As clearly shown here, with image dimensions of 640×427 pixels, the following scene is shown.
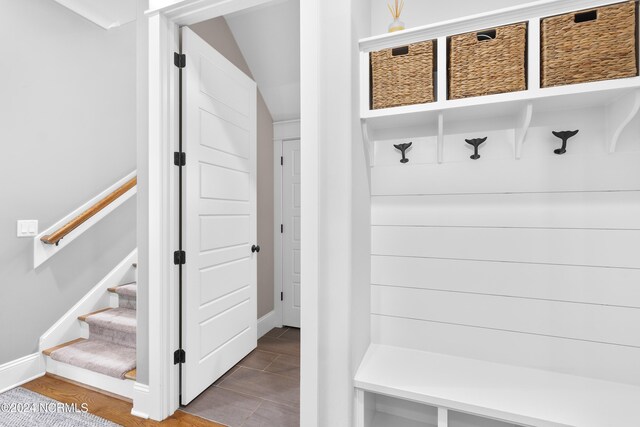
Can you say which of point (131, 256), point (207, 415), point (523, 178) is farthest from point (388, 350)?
point (131, 256)

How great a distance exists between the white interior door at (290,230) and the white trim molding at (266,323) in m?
0.11

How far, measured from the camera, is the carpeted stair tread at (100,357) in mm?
2012

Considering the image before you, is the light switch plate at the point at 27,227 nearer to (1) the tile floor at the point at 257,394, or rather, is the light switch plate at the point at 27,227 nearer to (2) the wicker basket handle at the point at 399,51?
(1) the tile floor at the point at 257,394

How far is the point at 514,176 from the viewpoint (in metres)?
1.35

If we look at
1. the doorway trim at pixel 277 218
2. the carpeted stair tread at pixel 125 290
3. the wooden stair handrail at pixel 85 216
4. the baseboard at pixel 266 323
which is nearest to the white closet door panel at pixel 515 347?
the baseboard at pixel 266 323

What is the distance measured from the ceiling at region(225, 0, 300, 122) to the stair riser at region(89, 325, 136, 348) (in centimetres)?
242

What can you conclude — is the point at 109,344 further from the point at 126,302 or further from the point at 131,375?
the point at 131,375

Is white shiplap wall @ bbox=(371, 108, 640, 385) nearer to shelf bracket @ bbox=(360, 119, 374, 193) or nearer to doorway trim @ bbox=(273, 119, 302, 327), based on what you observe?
shelf bracket @ bbox=(360, 119, 374, 193)

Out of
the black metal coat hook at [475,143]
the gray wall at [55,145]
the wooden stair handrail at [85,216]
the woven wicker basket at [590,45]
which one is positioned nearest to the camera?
the woven wicker basket at [590,45]

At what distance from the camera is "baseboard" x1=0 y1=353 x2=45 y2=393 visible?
2.02 metres

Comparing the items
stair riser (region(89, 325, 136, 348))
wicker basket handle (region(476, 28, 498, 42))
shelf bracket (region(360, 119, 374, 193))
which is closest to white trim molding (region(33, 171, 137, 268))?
stair riser (region(89, 325, 136, 348))

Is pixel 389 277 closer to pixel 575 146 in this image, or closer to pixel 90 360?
pixel 575 146

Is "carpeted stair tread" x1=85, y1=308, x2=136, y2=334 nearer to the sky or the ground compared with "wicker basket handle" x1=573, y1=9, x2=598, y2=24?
nearer to the ground

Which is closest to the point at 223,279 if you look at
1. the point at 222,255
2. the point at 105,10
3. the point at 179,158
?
the point at 222,255
